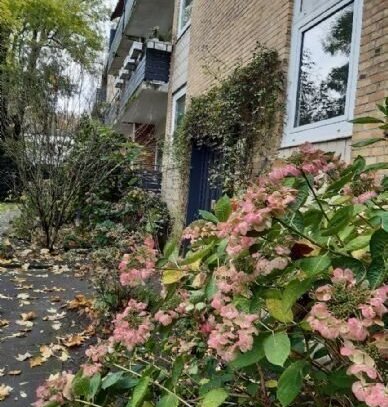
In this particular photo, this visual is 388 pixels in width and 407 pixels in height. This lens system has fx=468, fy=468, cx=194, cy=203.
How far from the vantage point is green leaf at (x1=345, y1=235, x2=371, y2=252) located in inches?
Result: 51.4

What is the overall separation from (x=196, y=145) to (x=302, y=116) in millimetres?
4111

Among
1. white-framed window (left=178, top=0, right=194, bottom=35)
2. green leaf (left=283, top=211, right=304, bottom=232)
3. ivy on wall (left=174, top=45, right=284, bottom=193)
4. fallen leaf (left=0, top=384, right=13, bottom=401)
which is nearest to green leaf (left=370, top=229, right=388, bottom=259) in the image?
green leaf (left=283, top=211, right=304, bottom=232)

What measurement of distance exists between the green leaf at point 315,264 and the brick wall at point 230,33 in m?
5.55

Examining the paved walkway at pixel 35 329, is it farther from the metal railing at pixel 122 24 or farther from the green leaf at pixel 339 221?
the metal railing at pixel 122 24

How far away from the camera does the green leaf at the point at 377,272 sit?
118 cm

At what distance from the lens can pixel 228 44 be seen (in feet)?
27.8

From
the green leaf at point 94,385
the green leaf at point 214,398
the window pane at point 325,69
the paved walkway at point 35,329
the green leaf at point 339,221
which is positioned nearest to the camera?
the green leaf at point 339,221

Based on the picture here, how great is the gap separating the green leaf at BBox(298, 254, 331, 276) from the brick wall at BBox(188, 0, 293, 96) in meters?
5.55

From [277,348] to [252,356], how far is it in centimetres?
11

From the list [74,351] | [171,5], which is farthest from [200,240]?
[171,5]

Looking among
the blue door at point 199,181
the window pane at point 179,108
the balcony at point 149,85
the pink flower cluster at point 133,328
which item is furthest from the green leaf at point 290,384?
the window pane at point 179,108

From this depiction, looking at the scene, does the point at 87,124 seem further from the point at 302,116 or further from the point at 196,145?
the point at 302,116

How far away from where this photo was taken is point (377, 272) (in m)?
1.19

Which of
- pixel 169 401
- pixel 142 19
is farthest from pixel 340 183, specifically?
pixel 142 19
